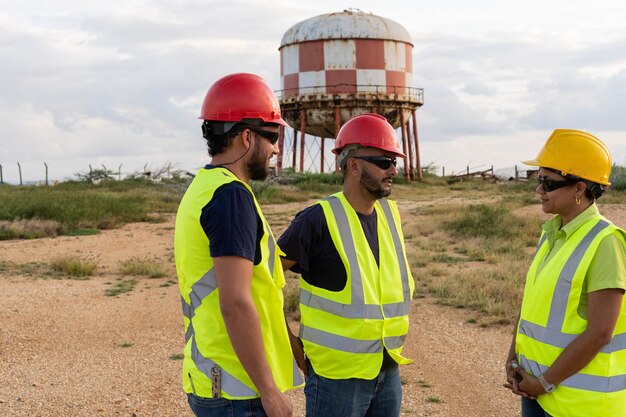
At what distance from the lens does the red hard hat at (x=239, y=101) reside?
272cm

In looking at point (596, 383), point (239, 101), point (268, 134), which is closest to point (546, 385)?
point (596, 383)

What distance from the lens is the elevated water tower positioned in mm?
31328

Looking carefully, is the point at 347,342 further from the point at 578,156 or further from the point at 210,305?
the point at 578,156

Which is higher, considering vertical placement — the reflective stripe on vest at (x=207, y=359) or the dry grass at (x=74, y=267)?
the reflective stripe on vest at (x=207, y=359)

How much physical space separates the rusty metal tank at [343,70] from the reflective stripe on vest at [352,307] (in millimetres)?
27942

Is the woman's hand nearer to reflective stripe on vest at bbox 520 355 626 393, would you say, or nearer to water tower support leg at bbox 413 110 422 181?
reflective stripe on vest at bbox 520 355 626 393

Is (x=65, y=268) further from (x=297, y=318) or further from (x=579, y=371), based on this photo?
(x=579, y=371)

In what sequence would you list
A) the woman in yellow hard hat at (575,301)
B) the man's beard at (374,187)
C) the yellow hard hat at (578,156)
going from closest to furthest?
the woman in yellow hard hat at (575,301) < the yellow hard hat at (578,156) < the man's beard at (374,187)

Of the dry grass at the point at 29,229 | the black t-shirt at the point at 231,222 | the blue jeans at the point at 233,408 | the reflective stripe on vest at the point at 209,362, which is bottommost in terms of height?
the dry grass at the point at 29,229

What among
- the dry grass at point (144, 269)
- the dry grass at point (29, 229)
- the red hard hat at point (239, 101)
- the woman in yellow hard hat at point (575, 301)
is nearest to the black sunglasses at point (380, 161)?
the woman in yellow hard hat at point (575, 301)

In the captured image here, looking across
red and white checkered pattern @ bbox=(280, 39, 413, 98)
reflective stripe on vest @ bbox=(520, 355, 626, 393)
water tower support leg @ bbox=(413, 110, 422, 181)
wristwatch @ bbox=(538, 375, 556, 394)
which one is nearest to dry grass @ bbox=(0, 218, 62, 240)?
wristwatch @ bbox=(538, 375, 556, 394)

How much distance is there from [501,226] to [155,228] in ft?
24.9

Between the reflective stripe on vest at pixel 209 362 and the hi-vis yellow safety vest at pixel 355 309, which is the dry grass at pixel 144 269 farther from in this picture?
the reflective stripe on vest at pixel 209 362

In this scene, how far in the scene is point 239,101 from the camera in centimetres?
274
